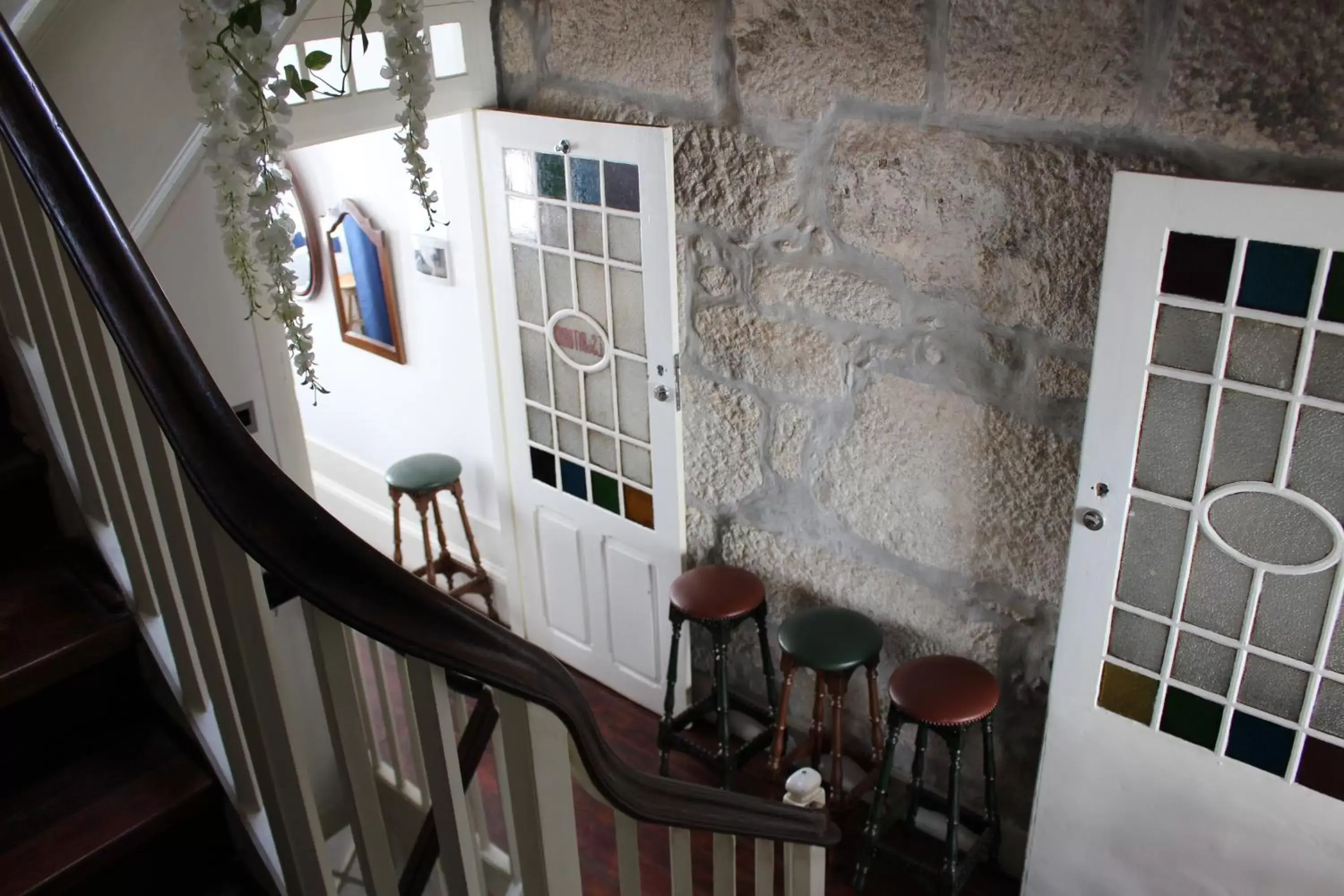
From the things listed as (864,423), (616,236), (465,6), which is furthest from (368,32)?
(864,423)

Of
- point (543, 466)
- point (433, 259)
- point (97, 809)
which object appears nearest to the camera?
point (97, 809)

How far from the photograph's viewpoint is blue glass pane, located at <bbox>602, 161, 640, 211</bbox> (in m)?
3.39

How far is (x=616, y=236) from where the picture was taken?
11.5 feet

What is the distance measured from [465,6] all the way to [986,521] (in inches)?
90.2

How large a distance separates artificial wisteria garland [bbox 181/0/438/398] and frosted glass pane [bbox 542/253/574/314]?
159cm

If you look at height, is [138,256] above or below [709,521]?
above

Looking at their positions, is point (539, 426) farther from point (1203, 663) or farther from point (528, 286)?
point (1203, 663)

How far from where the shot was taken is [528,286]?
3865 mm

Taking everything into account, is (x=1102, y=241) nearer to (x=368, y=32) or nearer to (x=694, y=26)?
(x=694, y=26)

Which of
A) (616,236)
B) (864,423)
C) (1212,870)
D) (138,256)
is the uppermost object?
(138,256)

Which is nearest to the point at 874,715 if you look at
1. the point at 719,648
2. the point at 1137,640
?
the point at 719,648

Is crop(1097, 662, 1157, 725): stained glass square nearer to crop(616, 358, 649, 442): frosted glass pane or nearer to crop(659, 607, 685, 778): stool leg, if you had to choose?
crop(659, 607, 685, 778): stool leg

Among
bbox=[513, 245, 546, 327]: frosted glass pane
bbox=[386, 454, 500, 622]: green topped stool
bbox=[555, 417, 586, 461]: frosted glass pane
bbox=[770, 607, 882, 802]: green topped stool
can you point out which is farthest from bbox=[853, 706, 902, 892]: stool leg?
bbox=[386, 454, 500, 622]: green topped stool

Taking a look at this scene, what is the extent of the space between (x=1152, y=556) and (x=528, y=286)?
2183 mm
